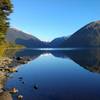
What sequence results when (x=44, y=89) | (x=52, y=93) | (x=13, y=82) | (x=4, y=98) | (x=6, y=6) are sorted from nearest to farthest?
1. (x=4, y=98)
2. (x=52, y=93)
3. (x=44, y=89)
4. (x=13, y=82)
5. (x=6, y=6)

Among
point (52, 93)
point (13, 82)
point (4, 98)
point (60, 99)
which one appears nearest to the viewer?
point (4, 98)

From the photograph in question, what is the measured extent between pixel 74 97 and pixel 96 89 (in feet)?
24.0

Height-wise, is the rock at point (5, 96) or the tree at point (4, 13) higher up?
the tree at point (4, 13)

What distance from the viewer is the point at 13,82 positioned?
46.2 meters

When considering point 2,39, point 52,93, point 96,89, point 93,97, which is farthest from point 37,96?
point 2,39

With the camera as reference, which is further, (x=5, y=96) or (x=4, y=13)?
(x=4, y=13)

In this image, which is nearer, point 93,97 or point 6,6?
point 93,97

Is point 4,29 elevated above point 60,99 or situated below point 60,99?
above

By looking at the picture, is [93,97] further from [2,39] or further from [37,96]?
[2,39]

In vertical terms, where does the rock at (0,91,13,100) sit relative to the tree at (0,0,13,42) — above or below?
below

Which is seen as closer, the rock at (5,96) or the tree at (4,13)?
the rock at (5,96)

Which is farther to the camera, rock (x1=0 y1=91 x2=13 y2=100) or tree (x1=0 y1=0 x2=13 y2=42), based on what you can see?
tree (x1=0 y1=0 x2=13 y2=42)

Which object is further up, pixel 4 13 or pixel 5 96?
pixel 4 13

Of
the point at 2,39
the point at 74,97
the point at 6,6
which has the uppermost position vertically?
the point at 6,6
